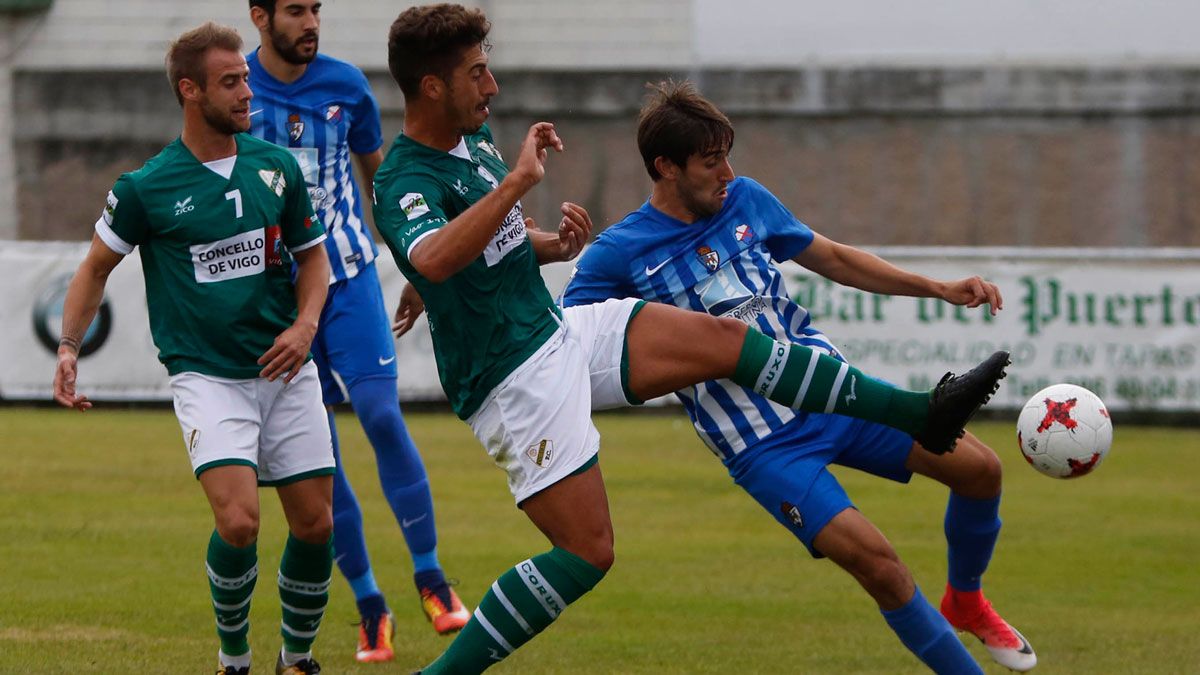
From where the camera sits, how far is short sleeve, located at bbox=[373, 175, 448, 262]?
178 inches

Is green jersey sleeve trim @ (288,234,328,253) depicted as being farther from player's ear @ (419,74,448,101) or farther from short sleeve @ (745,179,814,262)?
short sleeve @ (745,179,814,262)

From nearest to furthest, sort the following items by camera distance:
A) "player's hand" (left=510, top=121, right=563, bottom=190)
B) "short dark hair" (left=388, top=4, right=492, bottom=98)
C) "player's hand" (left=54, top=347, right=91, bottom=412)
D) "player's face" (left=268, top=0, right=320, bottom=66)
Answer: "player's hand" (left=510, top=121, right=563, bottom=190)
"short dark hair" (left=388, top=4, right=492, bottom=98)
"player's hand" (left=54, top=347, right=91, bottom=412)
"player's face" (left=268, top=0, right=320, bottom=66)

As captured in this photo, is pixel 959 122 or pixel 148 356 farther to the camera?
pixel 959 122

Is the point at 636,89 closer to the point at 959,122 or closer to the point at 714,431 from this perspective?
the point at 959,122

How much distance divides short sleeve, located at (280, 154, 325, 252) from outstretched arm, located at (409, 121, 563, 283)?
2.96 feet

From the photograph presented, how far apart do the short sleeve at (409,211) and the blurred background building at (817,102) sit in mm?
12345

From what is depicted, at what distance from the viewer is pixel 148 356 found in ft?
48.3

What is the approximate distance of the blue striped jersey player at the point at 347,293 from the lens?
6039 millimetres

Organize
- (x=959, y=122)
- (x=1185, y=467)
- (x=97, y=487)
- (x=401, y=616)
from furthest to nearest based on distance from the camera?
(x=959, y=122), (x=1185, y=467), (x=97, y=487), (x=401, y=616)

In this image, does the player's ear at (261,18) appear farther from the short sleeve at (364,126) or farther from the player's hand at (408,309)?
the player's hand at (408,309)

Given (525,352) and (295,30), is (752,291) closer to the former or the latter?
(525,352)

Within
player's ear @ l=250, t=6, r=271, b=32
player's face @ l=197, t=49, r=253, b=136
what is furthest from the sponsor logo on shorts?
player's ear @ l=250, t=6, r=271, b=32

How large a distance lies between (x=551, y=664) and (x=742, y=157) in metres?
11.7

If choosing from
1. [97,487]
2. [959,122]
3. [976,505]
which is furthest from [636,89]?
[976,505]
